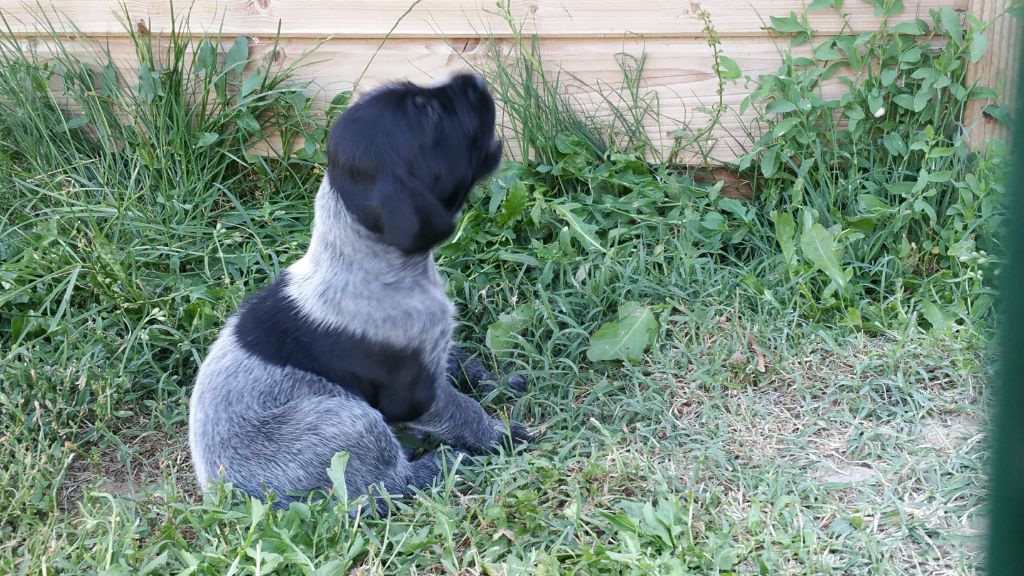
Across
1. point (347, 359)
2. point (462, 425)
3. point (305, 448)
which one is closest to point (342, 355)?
point (347, 359)

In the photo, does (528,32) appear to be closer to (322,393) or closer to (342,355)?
(342,355)

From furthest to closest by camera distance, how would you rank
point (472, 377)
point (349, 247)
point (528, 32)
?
point (528, 32) < point (472, 377) < point (349, 247)

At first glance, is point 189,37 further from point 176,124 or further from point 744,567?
point 744,567

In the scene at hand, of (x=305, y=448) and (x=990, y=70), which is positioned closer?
(x=305, y=448)

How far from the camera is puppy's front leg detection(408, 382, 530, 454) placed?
3.30 metres

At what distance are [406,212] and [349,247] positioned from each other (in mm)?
426

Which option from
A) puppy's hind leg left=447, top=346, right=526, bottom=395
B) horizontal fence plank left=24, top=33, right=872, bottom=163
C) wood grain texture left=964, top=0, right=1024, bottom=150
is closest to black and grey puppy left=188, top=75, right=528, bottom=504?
puppy's hind leg left=447, top=346, right=526, bottom=395

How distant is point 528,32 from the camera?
4500mm

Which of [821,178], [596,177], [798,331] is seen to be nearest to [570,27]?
[596,177]

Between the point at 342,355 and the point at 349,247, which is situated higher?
the point at 349,247

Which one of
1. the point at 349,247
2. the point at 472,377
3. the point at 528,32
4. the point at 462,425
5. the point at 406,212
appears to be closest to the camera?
the point at 406,212

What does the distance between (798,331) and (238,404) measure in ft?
7.29

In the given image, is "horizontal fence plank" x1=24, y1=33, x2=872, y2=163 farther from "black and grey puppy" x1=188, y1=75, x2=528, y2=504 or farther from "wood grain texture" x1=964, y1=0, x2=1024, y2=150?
"black and grey puppy" x1=188, y1=75, x2=528, y2=504

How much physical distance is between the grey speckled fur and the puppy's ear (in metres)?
0.28
